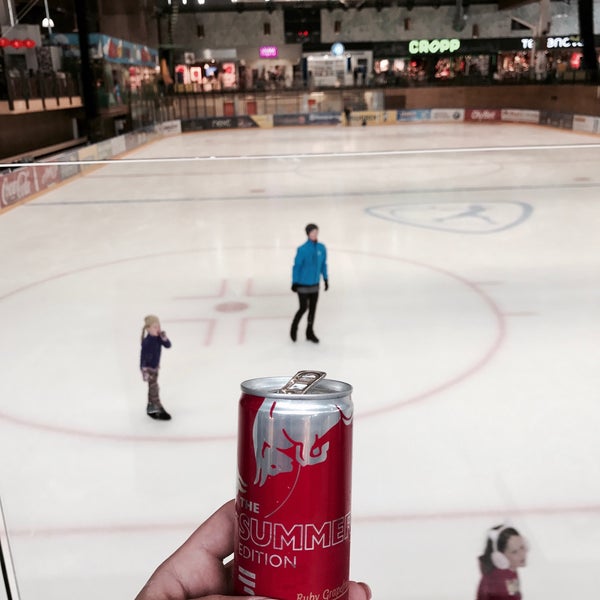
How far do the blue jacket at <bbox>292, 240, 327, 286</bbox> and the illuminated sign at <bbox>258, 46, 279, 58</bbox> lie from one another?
9.02 feet

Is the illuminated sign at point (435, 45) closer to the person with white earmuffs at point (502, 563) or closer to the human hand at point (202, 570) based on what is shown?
the person with white earmuffs at point (502, 563)

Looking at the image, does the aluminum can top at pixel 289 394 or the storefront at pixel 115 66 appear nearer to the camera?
the aluminum can top at pixel 289 394

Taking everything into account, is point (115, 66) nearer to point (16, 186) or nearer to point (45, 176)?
point (45, 176)

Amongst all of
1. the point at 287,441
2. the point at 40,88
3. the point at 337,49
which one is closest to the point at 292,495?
the point at 287,441

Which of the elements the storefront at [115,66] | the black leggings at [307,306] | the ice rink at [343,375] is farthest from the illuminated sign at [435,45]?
the storefront at [115,66]

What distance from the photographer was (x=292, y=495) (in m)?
0.92

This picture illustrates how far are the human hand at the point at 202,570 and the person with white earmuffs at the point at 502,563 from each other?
1.78m

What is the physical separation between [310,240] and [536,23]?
326 centimetres

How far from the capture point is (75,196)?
13.1 meters

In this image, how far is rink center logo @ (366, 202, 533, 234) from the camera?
9.88 metres

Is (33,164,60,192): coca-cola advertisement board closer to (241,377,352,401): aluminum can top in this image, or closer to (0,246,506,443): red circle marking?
(0,246,506,443): red circle marking

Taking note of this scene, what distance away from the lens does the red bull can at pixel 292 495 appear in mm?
926

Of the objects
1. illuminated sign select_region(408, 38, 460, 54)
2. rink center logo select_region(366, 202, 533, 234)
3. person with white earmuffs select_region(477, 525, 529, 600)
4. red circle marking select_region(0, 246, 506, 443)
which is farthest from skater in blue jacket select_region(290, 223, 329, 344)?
rink center logo select_region(366, 202, 533, 234)

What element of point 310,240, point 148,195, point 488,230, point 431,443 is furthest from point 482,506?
point 148,195
